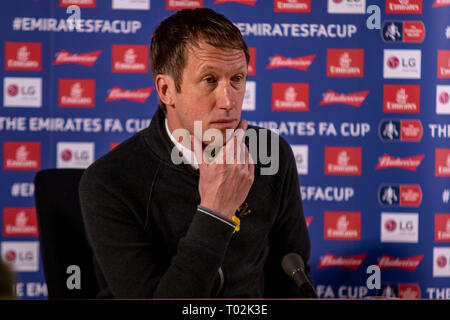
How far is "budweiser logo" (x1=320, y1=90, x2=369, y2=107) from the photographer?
2389 mm

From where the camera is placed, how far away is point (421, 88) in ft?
7.82

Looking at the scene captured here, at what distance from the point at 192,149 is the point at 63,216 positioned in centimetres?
37

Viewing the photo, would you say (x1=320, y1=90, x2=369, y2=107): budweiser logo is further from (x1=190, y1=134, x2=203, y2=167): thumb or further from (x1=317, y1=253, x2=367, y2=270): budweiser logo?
(x1=190, y1=134, x2=203, y2=167): thumb

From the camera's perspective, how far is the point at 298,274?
89cm

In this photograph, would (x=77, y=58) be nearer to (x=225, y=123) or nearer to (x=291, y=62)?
(x=291, y=62)

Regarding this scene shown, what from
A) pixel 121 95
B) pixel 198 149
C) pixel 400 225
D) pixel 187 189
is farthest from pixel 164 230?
pixel 400 225

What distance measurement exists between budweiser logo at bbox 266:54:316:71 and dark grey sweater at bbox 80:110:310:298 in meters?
1.22

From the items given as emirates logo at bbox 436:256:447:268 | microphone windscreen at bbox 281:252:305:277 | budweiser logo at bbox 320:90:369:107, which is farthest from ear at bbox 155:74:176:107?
emirates logo at bbox 436:256:447:268

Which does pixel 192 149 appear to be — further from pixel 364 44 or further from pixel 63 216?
pixel 364 44

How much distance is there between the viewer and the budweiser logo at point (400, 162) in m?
2.40

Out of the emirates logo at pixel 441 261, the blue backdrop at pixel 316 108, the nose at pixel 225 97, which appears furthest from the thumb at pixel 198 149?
the emirates logo at pixel 441 261

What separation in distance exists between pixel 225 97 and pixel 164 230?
1.17ft

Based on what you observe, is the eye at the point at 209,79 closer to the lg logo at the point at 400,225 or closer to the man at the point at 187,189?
the man at the point at 187,189
